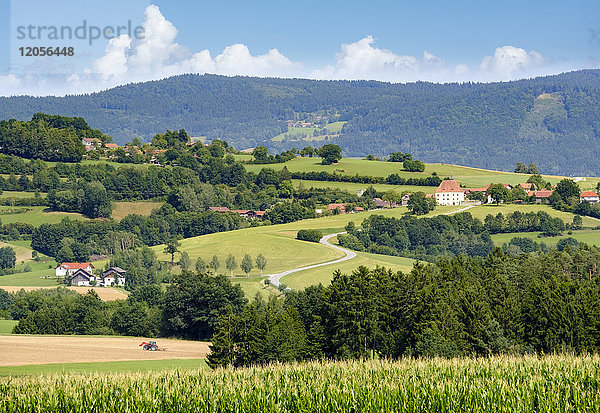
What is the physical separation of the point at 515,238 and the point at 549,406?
129 m

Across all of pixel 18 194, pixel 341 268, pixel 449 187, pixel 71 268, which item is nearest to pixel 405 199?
pixel 449 187

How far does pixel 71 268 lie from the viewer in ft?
468

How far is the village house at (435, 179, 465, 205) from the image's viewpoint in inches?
7490

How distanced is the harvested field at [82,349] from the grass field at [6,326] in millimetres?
8174

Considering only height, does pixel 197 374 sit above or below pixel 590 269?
above

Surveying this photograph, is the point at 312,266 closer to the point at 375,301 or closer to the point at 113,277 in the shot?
the point at 113,277

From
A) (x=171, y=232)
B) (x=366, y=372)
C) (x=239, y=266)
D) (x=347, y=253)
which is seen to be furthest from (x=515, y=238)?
(x=366, y=372)

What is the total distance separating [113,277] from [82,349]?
7590 cm

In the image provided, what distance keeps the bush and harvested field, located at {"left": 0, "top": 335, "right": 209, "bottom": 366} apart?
73.3m

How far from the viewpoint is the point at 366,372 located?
1280 inches

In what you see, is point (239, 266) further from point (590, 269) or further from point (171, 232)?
point (590, 269)

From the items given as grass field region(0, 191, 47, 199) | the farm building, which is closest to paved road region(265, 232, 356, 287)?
the farm building

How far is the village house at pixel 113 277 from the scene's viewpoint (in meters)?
141

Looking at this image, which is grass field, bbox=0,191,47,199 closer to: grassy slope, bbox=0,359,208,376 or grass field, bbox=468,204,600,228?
grass field, bbox=468,204,600,228
